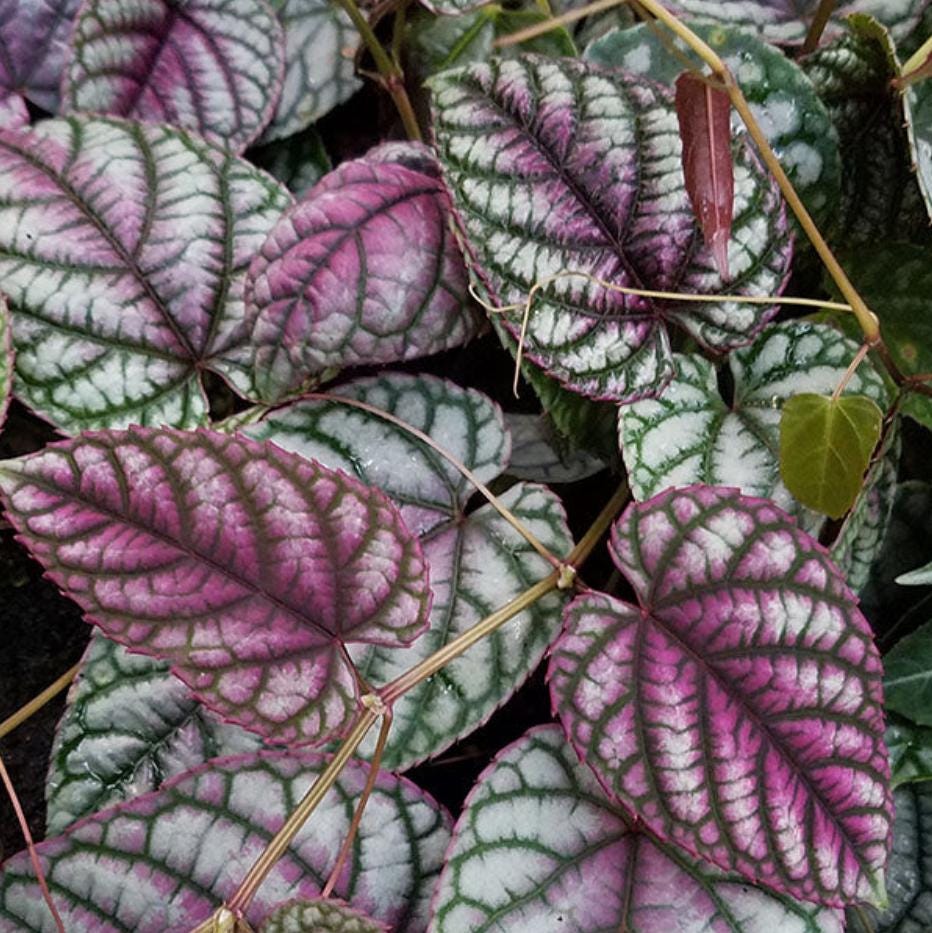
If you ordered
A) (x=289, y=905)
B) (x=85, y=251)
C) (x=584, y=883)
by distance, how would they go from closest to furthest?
(x=289, y=905) < (x=584, y=883) < (x=85, y=251)

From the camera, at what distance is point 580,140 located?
86 cm

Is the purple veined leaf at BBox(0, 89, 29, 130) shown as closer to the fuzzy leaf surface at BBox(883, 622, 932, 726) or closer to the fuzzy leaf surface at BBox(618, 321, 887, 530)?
the fuzzy leaf surface at BBox(618, 321, 887, 530)

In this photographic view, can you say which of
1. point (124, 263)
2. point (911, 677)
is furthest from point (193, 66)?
point (911, 677)

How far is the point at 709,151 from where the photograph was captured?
2.48ft

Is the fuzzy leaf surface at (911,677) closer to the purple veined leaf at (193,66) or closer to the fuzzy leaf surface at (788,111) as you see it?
the fuzzy leaf surface at (788,111)

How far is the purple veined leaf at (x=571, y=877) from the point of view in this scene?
0.74 metres

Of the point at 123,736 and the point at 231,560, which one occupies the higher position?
the point at 231,560

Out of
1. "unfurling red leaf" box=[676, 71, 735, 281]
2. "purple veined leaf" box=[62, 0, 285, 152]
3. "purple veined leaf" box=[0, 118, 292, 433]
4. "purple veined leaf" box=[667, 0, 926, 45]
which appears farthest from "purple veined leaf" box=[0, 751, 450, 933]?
"purple veined leaf" box=[667, 0, 926, 45]

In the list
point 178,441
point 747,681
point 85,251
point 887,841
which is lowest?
point 887,841

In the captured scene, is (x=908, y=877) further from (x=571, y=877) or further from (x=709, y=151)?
Result: (x=709, y=151)

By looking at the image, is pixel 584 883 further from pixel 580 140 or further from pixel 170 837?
pixel 580 140

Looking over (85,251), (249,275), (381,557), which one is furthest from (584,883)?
(85,251)

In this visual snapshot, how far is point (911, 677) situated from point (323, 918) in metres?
0.51

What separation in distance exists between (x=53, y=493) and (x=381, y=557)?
201 millimetres
